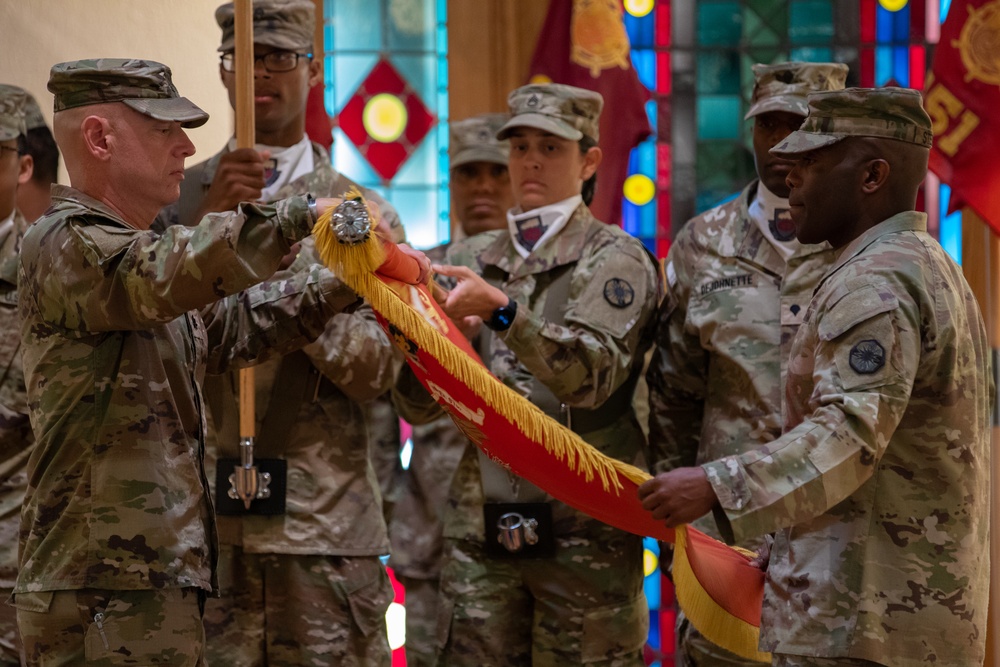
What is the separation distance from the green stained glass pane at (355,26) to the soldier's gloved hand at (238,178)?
10.2 feet

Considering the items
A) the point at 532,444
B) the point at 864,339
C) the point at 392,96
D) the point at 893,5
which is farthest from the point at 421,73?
the point at 864,339

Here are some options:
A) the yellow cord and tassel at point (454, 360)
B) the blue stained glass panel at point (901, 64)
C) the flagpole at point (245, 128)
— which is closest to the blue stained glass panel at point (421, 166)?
the blue stained glass panel at point (901, 64)

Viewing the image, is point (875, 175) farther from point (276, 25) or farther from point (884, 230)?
point (276, 25)

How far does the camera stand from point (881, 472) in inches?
101

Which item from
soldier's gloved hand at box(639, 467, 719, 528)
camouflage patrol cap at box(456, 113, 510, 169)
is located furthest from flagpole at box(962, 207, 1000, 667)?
soldier's gloved hand at box(639, 467, 719, 528)

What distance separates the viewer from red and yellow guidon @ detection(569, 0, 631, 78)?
6.19 metres

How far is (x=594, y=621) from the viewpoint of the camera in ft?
11.8

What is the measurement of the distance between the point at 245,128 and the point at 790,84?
1510 mm

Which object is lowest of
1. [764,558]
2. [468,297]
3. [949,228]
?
[764,558]

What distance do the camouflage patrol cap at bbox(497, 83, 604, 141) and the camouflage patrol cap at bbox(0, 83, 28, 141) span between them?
4.63ft

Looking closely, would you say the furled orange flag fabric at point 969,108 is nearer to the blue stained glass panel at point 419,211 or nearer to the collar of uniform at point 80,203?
the blue stained glass panel at point 419,211

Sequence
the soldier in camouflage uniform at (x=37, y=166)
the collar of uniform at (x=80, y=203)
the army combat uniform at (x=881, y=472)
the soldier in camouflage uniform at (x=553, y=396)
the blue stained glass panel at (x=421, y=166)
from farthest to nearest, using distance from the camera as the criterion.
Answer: the blue stained glass panel at (x=421, y=166) → the soldier in camouflage uniform at (x=37, y=166) → the soldier in camouflage uniform at (x=553, y=396) → the collar of uniform at (x=80, y=203) → the army combat uniform at (x=881, y=472)

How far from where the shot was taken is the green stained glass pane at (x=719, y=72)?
647 cm

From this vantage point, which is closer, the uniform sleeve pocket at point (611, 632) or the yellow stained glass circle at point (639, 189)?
the uniform sleeve pocket at point (611, 632)
